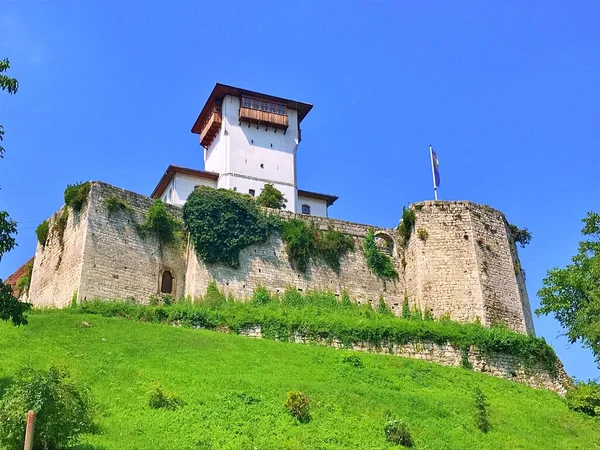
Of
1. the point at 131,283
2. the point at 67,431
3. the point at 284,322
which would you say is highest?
the point at 131,283

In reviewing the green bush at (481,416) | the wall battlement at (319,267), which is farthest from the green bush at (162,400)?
the wall battlement at (319,267)

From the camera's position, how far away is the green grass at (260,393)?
19484 millimetres

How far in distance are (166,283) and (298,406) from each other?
1655 centimetres

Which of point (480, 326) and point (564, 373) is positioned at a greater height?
point (480, 326)

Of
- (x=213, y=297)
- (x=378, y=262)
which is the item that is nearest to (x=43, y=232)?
(x=213, y=297)

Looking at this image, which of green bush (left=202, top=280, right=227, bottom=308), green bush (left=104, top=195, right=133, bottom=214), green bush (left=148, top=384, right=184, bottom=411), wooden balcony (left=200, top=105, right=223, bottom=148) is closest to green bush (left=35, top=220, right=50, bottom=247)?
green bush (left=104, top=195, right=133, bottom=214)

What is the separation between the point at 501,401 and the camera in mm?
26672

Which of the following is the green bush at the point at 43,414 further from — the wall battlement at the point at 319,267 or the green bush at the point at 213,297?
the green bush at the point at 213,297

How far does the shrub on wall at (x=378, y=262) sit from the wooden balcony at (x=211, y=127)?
16.3 metres

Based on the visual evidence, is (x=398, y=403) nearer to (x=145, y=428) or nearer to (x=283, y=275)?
(x=145, y=428)

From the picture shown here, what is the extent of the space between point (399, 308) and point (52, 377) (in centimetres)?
2348

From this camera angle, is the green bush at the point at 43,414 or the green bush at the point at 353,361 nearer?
the green bush at the point at 43,414

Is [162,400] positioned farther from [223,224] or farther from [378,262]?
[378,262]

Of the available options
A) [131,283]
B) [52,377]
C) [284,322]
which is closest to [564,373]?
[284,322]
